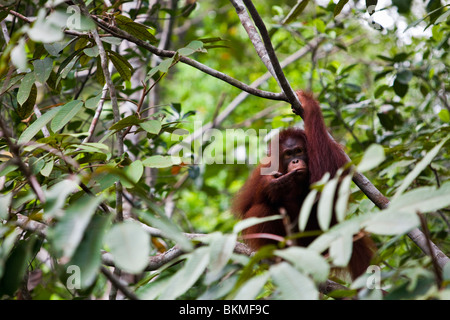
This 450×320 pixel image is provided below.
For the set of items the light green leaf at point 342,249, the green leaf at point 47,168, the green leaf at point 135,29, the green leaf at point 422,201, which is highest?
the green leaf at point 135,29

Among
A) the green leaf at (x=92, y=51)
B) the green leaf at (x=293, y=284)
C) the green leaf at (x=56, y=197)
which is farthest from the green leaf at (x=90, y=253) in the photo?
the green leaf at (x=92, y=51)

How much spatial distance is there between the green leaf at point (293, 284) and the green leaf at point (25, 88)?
196 cm

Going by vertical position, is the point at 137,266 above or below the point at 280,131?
above

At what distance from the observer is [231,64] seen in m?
11.9

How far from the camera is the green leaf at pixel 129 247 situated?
3.63 feet

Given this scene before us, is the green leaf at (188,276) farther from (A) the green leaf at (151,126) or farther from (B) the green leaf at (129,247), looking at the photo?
(A) the green leaf at (151,126)

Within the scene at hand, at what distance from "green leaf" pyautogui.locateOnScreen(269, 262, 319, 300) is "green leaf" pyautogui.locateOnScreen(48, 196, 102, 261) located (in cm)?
48

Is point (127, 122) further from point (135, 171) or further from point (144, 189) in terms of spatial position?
point (144, 189)
